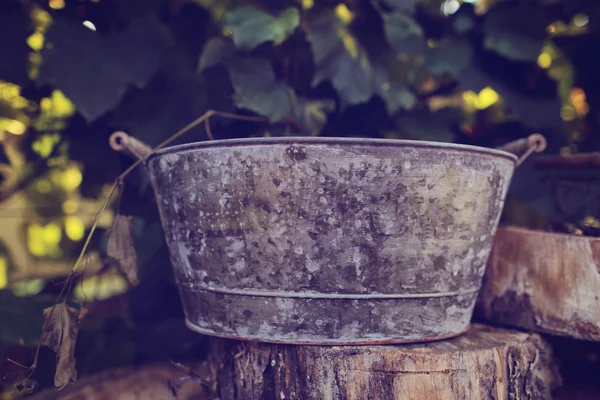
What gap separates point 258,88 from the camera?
1.22m

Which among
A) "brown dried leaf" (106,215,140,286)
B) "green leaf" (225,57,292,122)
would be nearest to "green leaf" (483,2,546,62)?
"green leaf" (225,57,292,122)

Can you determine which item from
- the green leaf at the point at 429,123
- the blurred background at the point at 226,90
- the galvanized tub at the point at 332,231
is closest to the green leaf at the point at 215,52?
the blurred background at the point at 226,90

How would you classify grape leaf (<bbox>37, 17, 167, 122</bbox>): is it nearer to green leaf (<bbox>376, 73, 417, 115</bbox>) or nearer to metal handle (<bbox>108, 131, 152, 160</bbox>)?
metal handle (<bbox>108, 131, 152, 160</bbox>)

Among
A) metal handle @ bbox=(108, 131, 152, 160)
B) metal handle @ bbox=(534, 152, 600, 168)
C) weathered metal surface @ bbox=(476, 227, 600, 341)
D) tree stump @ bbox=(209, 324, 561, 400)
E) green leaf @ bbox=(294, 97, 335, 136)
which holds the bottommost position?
tree stump @ bbox=(209, 324, 561, 400)

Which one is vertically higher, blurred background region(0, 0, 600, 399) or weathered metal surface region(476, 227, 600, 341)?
blurred background region(0, 0, 600, 399)

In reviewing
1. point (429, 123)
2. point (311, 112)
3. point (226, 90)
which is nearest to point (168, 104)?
point (226, 90)

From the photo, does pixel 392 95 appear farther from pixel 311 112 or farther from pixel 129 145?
pixel 129 145

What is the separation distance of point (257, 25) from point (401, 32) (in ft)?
1.40

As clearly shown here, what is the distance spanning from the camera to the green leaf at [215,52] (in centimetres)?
119

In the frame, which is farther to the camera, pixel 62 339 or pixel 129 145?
pixel 129 145

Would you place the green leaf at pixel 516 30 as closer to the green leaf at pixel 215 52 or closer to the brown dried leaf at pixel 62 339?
the green leaf at pixel 215 52

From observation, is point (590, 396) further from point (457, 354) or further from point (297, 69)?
point (297, 69)

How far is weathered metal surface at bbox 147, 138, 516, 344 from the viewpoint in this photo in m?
0.88

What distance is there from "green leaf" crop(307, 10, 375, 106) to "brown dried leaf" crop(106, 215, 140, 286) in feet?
2.00
